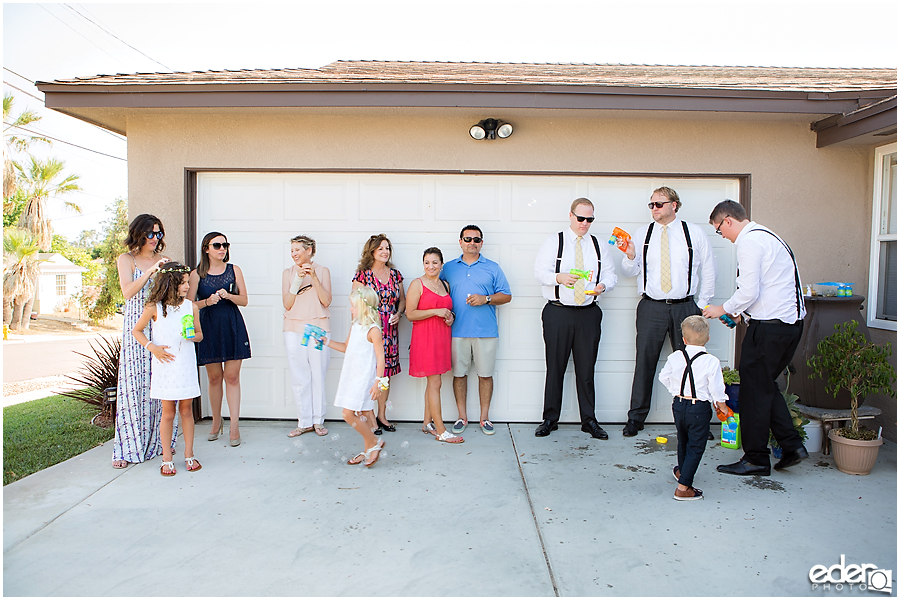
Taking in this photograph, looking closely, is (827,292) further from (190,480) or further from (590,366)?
(190,480)

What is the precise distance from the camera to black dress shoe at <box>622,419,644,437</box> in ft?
17.1

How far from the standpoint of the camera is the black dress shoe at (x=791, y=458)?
4164 mm

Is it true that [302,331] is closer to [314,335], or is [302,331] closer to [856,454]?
[314,335]

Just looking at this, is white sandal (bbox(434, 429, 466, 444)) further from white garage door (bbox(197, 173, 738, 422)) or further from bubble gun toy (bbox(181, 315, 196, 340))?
bubble gun toy (bbox(181, 315, 196, 340))

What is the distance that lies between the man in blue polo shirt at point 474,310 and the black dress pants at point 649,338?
1235 mm

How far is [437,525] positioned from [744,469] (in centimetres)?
236

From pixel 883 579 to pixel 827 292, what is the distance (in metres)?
2.81

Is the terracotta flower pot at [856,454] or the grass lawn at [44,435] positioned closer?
the terracotta flower pot at [856,454]

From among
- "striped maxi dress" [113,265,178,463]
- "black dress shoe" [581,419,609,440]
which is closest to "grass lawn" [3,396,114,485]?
"striped maxi dress" [113,265,178,463]

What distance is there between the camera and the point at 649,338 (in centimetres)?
516

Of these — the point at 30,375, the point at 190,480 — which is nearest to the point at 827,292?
the point at 190,480

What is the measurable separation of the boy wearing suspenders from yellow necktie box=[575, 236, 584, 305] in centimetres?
137

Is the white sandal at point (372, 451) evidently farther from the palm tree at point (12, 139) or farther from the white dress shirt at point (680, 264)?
the palm tree at point (12, 139)

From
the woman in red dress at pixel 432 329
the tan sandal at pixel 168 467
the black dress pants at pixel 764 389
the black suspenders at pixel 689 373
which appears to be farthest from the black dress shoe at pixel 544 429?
the tan sandal at pixel 168 467
